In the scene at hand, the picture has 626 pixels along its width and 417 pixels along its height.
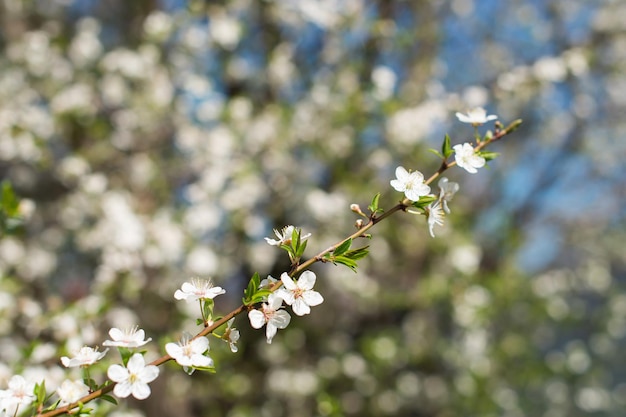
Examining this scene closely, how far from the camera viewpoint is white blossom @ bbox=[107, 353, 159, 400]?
3.23 ft

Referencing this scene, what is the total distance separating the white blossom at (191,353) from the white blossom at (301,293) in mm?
162

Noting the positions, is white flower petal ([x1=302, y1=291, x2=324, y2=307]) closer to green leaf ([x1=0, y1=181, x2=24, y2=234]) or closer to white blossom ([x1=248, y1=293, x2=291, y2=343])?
white blossom ([x1=248, y1=293, x2=291, y2=343])

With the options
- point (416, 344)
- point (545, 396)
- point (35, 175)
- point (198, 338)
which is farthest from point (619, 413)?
point (198, 338)

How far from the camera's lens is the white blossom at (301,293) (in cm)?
107

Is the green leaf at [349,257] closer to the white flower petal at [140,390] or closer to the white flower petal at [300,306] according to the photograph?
the white flower petal at [300,306]

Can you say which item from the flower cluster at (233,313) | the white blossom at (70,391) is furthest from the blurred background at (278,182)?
the flower cluster at (233,313)

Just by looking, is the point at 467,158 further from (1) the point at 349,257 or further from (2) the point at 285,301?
(2) the point at 285,301

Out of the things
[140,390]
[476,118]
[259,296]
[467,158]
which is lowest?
[140,390]

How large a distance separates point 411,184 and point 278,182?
285 centimetres

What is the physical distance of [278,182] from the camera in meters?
3.96

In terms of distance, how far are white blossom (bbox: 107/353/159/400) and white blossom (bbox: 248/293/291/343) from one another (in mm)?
189

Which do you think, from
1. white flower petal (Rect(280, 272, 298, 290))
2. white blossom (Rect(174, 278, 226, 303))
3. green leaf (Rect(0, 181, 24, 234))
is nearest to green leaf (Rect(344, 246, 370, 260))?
white flower petal (Rect(280, 272, 298, 290))

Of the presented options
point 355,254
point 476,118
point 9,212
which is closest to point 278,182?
point 9,212

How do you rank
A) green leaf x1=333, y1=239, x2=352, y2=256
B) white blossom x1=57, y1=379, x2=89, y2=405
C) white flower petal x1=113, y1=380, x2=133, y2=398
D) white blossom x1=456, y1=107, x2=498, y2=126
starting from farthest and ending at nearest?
white blossom x1=456, y1=107, x2=498, y2=126
white blossom x1=57, y1=379, x2=89, y2=405
green leaf x1=333, y1=239, x2=352, y2=256
white flower petal x1=113, y1=380, x2=133, y2=398
